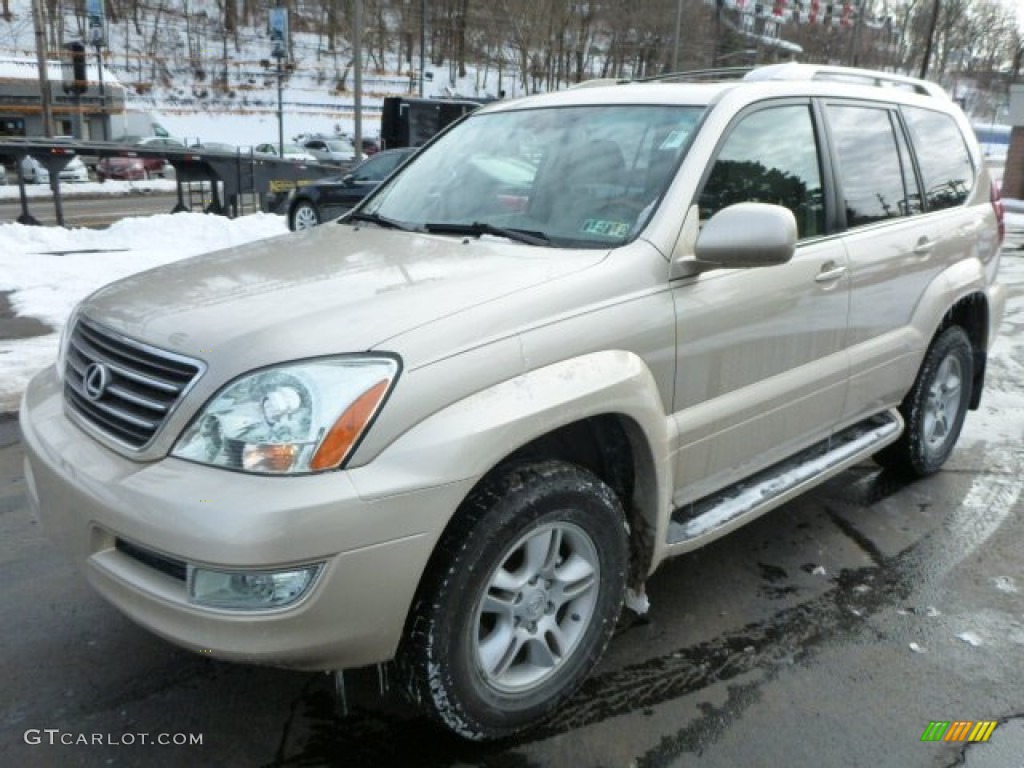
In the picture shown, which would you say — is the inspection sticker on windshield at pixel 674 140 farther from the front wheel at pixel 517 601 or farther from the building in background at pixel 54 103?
the building in background at pixel 54 103

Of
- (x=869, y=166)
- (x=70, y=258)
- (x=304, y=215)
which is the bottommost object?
(x=304, y=215)

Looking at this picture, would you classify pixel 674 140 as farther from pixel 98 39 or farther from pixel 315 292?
pixel 98 39

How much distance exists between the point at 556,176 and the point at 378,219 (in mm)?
789

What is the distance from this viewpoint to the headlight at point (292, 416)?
6.68ft

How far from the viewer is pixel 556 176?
3178 mm

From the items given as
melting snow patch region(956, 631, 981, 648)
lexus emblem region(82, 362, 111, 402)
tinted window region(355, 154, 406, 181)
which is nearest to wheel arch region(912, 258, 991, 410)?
melting snow patch region(956, 631, 981, 648)

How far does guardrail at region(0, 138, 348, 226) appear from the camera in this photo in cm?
1375

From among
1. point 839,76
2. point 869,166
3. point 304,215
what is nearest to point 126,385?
point 869,166

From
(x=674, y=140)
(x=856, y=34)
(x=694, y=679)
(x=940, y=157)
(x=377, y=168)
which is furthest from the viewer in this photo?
(x=856, y=34)

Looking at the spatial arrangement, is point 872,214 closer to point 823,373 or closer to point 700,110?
point 823,373

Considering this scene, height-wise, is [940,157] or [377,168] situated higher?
[940,157]

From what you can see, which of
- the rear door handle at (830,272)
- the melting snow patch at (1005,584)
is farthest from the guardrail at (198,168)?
the melting snow patch at (1005,584)

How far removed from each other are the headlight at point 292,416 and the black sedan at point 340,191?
12255 mm

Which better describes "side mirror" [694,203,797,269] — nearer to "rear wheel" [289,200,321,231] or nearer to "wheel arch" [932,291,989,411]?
"wheel arch" [932,291,989,411]
